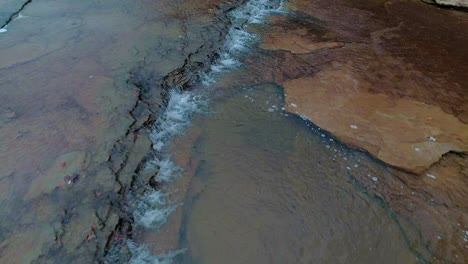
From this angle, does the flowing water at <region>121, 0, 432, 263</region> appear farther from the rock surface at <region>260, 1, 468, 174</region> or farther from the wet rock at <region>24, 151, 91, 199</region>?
the wet rock at <region>24, 151, 91, 199</region>

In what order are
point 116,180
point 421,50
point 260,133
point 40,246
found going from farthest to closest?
1. point 421,50
2. point 260,133
3. point 116,180
4. point 40,246

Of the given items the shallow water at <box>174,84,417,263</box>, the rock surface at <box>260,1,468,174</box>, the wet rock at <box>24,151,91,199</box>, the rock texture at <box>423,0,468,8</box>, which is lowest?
the shallow water at <box>174,84,417,263</box>

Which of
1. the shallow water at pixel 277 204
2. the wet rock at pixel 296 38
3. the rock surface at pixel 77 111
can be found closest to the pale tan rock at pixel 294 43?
the wet rock at pixel 296 38


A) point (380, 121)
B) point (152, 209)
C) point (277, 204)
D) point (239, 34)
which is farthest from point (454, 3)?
point (152, 209)

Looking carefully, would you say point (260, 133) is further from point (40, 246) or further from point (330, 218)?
point (40, 246)

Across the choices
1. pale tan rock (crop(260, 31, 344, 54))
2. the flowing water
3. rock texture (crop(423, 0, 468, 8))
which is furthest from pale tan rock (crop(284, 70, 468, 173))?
rock texture (crop(423, 0, 468, 8))

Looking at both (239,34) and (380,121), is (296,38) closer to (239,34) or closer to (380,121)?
(239,34)

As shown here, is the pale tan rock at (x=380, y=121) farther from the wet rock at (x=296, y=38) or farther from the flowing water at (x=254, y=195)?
the wet rock at (x=296, y=38)

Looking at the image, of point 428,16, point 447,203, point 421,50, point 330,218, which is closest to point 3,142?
point 330,218
